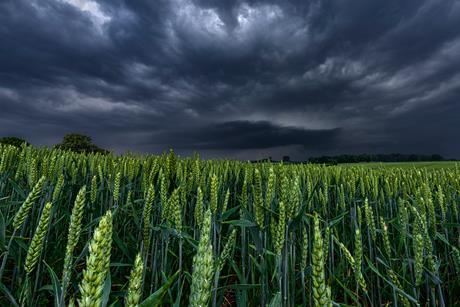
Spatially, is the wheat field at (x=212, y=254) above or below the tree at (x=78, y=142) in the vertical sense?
below

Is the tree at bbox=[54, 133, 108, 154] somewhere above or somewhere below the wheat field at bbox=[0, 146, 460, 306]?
above

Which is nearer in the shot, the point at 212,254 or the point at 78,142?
the point at 212,254

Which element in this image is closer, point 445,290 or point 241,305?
point 241,305

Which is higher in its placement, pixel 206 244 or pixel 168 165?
pixel 168 165

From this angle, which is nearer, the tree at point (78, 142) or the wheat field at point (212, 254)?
the wheat field at point (212, 254)

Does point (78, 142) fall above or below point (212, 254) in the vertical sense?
above

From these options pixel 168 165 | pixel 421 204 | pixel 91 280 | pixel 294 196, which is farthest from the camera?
pixel 168 165

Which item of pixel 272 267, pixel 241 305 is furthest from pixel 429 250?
pixel 241 305

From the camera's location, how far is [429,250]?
1599 mm

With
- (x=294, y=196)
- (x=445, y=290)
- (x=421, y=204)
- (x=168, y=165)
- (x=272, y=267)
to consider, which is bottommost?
(x=445, y=290)

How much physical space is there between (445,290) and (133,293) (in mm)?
3494

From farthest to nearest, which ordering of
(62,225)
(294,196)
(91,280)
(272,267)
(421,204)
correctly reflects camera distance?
(62,225) → (421,204) → (272,267) → (294,196) → (91,280)

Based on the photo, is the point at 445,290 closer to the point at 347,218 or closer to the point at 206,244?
the point at 347,218

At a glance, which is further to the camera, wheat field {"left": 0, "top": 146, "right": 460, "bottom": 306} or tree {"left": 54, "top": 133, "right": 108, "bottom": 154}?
tree {"left": 54, "top": 133, "right": 108, "bottom": 154}
